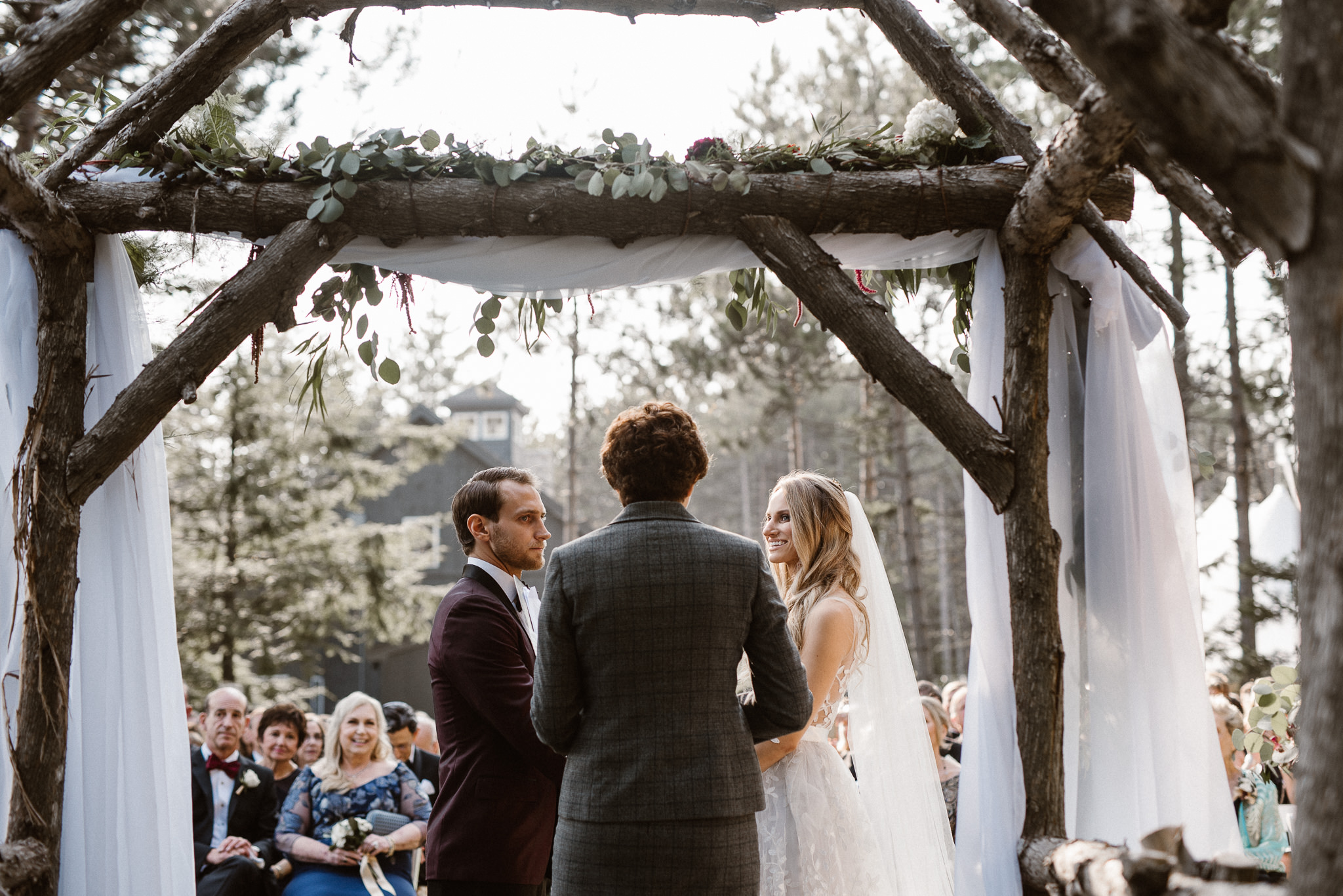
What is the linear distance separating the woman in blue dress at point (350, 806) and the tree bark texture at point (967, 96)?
348cm

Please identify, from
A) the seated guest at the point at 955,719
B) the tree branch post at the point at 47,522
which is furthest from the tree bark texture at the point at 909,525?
the tree branch post at the point at 47,522

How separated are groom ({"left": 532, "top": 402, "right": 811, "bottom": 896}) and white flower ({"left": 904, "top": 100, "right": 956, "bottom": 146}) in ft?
5.75

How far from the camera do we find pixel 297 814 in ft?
15.1

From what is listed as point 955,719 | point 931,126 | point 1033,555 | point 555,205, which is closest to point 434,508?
point 955,719

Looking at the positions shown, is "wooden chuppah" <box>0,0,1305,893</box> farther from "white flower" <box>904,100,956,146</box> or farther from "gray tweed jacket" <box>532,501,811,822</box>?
"gray tweed jacket" <box>532,501,811,822</box>

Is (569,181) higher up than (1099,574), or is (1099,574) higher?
(569,181)

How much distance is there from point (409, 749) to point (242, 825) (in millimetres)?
1014

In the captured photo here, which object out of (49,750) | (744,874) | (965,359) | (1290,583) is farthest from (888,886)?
(1290,583)

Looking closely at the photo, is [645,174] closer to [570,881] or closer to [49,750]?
[570,881]

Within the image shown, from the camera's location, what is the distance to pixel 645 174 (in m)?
3.33

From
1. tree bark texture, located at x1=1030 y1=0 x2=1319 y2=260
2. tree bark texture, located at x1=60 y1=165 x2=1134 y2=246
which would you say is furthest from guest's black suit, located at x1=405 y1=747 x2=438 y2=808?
tree bark texture, located at x1=1030 y1=0 x2=1319 y2=260

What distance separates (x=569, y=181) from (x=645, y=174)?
0.91 ft

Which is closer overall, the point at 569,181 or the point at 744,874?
the point at 744,874

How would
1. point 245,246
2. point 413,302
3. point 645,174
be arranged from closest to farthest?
point 645,174
point 245,246
point 413,302
